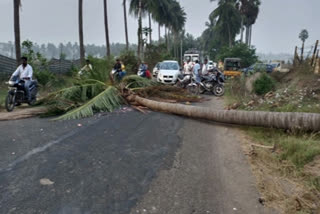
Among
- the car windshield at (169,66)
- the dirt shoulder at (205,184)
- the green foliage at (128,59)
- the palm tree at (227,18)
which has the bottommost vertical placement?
the dirt shoulder at (205,184)

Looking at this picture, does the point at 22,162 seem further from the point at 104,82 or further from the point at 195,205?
the point at 104,82

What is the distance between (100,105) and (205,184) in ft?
16.1

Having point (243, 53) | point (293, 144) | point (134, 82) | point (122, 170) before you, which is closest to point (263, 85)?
point (134, 82)

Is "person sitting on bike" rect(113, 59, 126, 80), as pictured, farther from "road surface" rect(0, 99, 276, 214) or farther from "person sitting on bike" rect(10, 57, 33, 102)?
"road surface" rect(0, 99, 276, 214)

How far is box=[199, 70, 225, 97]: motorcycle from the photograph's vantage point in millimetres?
12594

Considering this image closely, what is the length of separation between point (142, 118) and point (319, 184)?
4.60 m

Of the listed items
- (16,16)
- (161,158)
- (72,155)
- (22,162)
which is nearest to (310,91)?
(161,158)

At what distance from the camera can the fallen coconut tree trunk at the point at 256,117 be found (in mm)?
5047

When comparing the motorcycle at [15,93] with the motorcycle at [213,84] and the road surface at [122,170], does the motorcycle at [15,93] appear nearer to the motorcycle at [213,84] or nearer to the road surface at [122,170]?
the road surface at [122,170]

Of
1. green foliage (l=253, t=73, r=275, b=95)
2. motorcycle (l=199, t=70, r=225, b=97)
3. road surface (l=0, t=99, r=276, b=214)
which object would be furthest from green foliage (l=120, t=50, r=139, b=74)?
road surface (l=0, t=99, r=276, b=214)

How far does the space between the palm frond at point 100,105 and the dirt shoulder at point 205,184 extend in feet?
10.3

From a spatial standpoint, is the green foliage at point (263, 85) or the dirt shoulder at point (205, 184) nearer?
the dirt shoulder at point (205, 184)

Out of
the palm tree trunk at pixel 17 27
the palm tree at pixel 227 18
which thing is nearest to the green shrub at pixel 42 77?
the palm tree trunk at pixel 17 27

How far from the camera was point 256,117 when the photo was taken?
5.69 m
